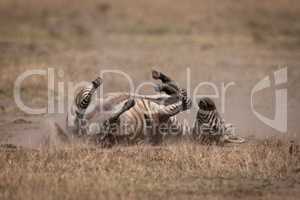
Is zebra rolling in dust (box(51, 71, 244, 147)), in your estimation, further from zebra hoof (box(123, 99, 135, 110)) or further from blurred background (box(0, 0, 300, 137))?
blurred background (box(0, 0, 300, 137))

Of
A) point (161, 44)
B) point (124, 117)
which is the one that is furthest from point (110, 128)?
point (161, 44)

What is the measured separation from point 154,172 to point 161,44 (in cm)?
989

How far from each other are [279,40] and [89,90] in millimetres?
9480

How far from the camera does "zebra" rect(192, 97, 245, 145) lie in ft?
25.5

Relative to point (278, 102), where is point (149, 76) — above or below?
above

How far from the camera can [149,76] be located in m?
12.6

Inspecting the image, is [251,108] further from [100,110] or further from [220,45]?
[220,45]

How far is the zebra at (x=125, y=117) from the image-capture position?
7.57m

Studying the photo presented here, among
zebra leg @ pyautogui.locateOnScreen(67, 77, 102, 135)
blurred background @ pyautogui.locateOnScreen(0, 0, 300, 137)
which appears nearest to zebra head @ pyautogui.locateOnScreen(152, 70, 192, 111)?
zebra leg @ pyautogui.locateOnScreen(67, 77, 102, 135)

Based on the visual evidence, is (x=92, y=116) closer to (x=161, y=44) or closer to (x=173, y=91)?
(x=173, y=91)

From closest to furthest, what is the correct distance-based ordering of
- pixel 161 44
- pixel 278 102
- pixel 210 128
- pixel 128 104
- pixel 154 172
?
pixel 154 172 → pixel 128 104 → pixel 210 128 → pixel 278 102 → pixel 161 44

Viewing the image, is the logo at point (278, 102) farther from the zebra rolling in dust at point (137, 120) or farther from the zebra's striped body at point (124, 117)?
the zebra's striped body at point (124, 117)

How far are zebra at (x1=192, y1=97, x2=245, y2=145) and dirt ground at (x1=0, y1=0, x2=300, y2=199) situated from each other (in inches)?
11.0

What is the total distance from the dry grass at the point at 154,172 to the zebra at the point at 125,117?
187 mm
